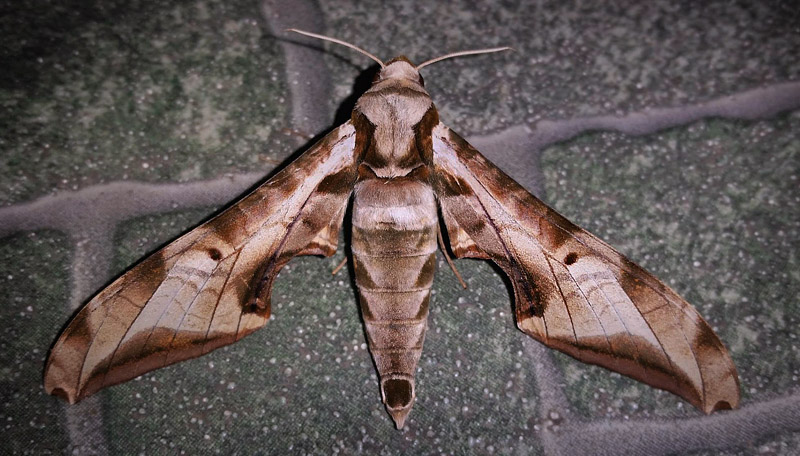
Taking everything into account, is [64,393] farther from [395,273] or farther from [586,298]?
[586,298]

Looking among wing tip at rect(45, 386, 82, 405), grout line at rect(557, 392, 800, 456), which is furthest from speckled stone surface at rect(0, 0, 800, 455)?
wing tip at rect(45, 386, 82, 405)

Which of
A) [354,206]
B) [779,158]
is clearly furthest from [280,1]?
[779,158]

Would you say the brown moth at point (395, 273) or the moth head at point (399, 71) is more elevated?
the moth head at point (399, 71)

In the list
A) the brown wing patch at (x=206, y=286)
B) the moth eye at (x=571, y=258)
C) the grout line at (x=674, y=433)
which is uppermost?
the moth eye at (x=571, y=258)

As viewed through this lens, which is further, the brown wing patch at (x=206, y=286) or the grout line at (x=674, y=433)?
the grout line at (x=674, y=433)

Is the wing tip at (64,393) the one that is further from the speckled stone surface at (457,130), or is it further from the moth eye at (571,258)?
the moth eye at (571,258)

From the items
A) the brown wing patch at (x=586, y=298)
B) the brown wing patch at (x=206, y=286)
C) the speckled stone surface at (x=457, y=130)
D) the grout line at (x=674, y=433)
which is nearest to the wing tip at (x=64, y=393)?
the brown wing patch at (x=206, y=286)

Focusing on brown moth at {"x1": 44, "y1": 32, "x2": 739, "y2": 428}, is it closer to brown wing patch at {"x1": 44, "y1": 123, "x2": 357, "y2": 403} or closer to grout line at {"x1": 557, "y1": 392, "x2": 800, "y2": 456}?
brown wing patch at {"x1": 44, "y1": 123, "x2": 357, "y2": 403}

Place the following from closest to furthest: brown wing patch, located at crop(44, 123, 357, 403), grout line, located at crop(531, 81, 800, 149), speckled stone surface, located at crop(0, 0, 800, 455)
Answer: brown wing patch, located at crop(44, 123, 357, 403) < speckled stone surface, located at crop(0, 0, 800, 455) < grout line, located at crop(531, 81, 800, 149)
